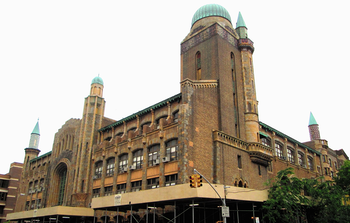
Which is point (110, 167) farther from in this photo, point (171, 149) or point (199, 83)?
point (199, 83)

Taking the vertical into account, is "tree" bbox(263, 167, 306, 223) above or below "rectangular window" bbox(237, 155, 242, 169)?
below

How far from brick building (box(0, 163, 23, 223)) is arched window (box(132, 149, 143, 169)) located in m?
61.0

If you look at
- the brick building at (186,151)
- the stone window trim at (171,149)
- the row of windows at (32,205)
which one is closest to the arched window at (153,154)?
the brick building at (186,151)

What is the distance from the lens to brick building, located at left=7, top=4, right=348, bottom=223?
33688 mm

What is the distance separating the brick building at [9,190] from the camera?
87.6 meters

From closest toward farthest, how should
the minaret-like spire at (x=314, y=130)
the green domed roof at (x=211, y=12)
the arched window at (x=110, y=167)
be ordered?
the arched window at (x=110, y=167), the green domed roof at (x=211, y=12), the minaret-like spire at (x=314, y=130)

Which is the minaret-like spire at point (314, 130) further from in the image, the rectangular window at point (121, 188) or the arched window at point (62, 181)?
the arched window at point (62, 181)

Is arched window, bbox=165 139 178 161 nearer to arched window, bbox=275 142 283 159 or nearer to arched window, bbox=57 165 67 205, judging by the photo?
arched window, bbox=275 142 283 159

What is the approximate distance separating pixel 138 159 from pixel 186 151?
10700 mm

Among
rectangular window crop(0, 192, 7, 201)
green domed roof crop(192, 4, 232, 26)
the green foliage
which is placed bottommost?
the green foliage

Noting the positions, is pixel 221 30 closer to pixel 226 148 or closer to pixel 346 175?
pixel 226 148

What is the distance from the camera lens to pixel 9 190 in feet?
296

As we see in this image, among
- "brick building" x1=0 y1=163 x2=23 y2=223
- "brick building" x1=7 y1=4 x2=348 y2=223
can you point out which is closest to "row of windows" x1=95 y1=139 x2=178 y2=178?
"brick building" x1=7 y1=4 x2=348 y2=223

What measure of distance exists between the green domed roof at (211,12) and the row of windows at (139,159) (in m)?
21.4
